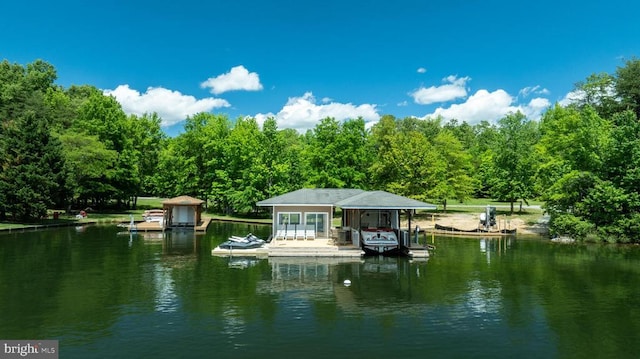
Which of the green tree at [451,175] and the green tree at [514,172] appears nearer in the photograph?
the green tree at [514,172]

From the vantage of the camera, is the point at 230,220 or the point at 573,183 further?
the point at 230,220

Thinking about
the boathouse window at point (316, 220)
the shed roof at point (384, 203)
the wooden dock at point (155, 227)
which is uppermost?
the shed roof at point (384, 203)

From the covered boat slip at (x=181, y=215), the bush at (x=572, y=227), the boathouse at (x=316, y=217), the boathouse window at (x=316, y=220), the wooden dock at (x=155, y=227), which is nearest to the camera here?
the boathouse at (x=316, y=217)

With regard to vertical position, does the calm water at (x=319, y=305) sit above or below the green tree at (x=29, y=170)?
below

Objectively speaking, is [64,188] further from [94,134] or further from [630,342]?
[630,342]

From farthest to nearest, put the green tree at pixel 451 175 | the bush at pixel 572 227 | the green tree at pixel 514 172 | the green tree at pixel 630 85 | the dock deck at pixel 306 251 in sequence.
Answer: the green tree at pixel 630 85 → the green tree at pixel 451 175 → the green tree at pixel 514 172 → the bush at pixel 572 227 → the dock deck at pixel 306 251

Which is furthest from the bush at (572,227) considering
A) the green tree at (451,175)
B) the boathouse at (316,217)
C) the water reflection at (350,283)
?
the water reflection at (350,283)

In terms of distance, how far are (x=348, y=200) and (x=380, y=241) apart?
407 centimetres

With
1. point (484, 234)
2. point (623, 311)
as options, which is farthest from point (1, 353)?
point (484, 234)

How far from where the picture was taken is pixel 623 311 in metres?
15.2

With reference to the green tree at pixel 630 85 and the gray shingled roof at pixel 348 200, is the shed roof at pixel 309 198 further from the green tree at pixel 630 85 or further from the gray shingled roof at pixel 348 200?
the green tree at pixel 630 85

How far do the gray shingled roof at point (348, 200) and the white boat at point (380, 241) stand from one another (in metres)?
2.09

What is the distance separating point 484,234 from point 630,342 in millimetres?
26355

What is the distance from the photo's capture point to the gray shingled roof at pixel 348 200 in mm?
26250
